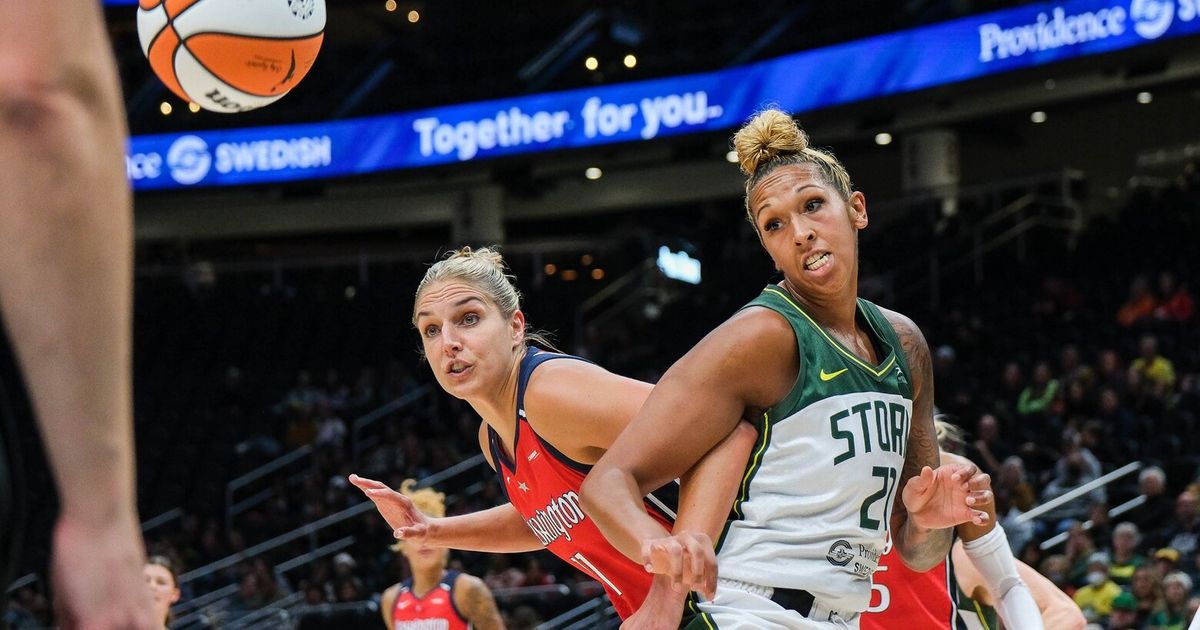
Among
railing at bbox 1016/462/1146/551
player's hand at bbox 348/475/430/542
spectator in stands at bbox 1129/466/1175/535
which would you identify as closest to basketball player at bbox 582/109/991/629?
player's hand at bbox 348/475/430/542

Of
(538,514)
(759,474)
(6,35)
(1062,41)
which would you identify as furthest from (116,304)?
(1062,41)

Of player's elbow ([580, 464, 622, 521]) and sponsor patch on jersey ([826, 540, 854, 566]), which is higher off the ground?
player's elbow ([580, 464, 622, 521])

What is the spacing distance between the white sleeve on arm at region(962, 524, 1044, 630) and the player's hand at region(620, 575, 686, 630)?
1571 millimetres

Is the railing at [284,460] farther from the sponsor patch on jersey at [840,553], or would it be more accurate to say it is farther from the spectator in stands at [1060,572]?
the sponsor patch on jersey at [840,553]

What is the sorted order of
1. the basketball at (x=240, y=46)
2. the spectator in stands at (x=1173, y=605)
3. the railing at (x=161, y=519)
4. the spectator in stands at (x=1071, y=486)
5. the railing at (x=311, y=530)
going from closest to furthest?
the basketball at (x=240, y=46) < the spectator in stands at (x=1173, y=605) < the spectator in stands at (x=1071, y=486) < the railing at (x=311, y=530) < the railing at (x=161, y=519)

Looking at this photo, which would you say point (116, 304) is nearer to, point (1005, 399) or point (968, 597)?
point (968, 597)

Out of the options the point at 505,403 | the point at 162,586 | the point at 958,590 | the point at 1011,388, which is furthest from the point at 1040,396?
the point at 505,403

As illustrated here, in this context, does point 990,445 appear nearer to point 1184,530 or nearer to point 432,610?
point 1184,530

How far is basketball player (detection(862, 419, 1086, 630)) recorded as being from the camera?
382 centimetres

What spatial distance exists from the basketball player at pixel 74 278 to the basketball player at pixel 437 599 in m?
5.76

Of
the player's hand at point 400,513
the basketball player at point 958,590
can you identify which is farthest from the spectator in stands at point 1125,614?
the player's hand at point 400,513

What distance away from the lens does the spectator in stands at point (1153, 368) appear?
11344mm

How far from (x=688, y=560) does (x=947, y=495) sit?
938 mm

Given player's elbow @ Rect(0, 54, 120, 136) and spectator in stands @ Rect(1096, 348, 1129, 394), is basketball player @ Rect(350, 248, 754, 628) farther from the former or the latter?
spectator in stands @ Rect(1096, 348, 1129, 394)
